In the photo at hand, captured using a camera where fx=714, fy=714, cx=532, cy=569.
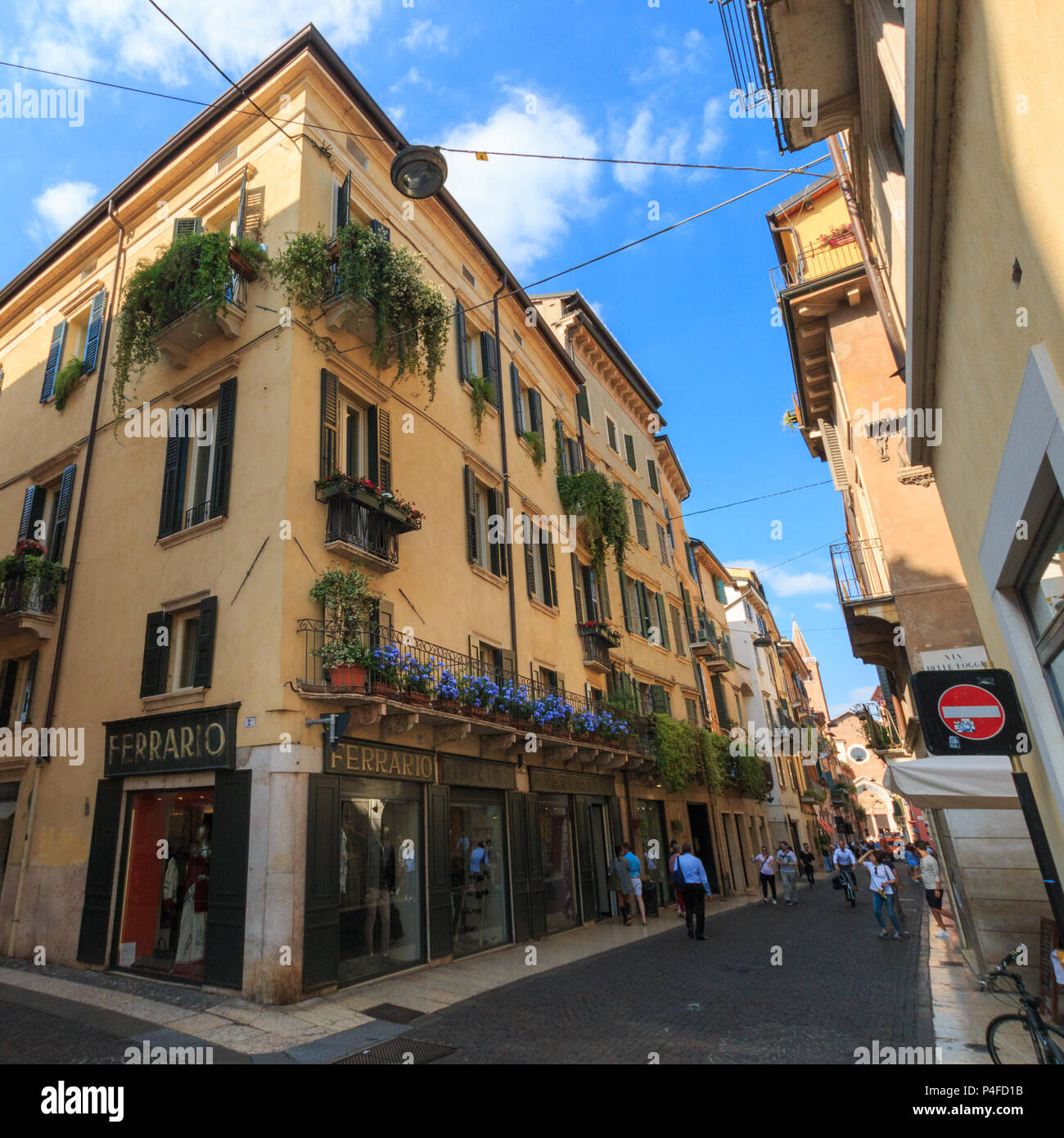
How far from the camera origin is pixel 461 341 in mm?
16547

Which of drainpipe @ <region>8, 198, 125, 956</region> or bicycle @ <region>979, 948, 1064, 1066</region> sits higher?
drainpipe @ <region>8, 198, 125, 956</region>

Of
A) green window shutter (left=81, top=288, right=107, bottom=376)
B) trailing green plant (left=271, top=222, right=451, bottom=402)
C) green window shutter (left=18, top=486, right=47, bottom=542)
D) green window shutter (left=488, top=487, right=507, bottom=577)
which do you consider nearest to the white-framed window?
trailing green plant (left=271, top=222, right=451, bottom=402)

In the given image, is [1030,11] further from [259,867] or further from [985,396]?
[259,867]

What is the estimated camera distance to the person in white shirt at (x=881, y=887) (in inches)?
543

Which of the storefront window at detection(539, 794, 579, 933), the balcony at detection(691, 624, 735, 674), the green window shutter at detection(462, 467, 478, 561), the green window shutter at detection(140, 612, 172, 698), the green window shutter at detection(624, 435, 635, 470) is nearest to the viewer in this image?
the green window shutter at detection(140, 612, 172, 698)

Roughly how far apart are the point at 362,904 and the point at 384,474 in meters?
6.77

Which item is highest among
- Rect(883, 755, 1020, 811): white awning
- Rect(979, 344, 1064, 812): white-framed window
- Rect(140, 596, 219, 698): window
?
Rect(140, 596, 219, 698): window

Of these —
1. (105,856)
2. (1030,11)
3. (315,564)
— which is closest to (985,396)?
(1030,11)

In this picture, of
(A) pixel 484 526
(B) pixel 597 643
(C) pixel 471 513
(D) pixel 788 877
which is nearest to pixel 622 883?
(B) pixel 597 643

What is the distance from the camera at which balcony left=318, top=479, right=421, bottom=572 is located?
1069 cm

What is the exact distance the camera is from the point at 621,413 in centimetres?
2752

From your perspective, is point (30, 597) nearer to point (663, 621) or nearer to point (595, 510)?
point (595, 510)

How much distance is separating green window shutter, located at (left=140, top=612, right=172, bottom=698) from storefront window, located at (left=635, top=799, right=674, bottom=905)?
12.3 m

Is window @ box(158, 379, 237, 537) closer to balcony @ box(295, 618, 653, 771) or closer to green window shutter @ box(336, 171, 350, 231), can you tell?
balcony @ box(295, 618, 653, 771)
